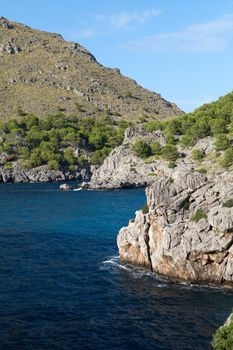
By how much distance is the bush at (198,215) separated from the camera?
212 ft

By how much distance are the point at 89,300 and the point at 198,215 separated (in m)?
20.7

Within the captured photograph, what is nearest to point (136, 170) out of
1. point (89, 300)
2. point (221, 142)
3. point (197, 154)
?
point (197, 154)

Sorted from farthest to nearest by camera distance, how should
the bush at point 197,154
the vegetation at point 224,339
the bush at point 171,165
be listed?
the bush at point 171,165, the bush at point 197,154, the vegetation at point 224,339

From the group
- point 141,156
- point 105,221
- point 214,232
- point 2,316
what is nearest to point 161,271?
point 214,232

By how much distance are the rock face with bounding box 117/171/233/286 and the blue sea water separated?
272 cm

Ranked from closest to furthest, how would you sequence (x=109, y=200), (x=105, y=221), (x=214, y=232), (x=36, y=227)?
Result: (x=214, y=232)
(x=36, y=227)
(x=105, y=221)
(x=109, y=200)

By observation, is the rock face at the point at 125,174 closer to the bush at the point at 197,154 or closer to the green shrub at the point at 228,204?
the bush at the point at 197,154

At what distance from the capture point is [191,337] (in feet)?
147

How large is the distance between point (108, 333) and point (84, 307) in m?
7.80

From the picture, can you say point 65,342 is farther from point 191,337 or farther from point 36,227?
point 36,227

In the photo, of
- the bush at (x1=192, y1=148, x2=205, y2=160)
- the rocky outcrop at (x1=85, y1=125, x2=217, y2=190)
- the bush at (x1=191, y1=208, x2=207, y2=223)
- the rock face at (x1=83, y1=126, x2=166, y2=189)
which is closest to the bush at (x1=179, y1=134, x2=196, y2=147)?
the rocky outcrop at (x1=85, y1=125, x2=217, y2=190)

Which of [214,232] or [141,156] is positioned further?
[141,156]

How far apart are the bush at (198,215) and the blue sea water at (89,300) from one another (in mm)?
10440

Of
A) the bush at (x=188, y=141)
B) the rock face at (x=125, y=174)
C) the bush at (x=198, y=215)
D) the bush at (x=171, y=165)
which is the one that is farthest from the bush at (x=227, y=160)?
the bush at (x=198, y=215)
